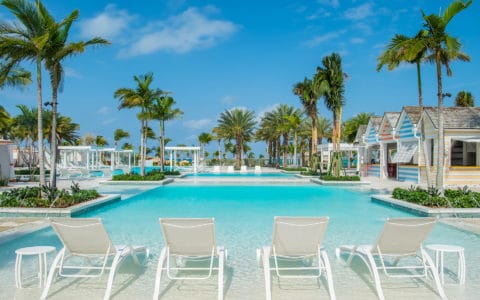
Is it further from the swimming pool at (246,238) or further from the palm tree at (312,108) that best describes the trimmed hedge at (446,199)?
the palm tree at (312,108)

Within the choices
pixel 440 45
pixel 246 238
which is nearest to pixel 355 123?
pixel 440 45

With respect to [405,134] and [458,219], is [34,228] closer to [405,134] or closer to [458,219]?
[458,219]

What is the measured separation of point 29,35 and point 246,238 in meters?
8.27

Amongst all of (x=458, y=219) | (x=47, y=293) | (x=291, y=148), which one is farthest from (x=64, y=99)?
(x=291, y=148)

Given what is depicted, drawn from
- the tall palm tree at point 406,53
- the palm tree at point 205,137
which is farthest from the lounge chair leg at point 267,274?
the palm tree at point 205,137

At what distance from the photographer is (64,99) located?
41.1 feet

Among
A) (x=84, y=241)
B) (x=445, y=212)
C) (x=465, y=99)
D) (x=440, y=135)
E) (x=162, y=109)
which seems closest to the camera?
(x=84, y=241)

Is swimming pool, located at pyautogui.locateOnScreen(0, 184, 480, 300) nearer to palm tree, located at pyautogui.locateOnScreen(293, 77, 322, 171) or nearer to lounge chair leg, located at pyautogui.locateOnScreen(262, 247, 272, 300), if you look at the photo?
lounge chair leg, located at pyautogui.locateOnScreen(262, 247, 272, 300)

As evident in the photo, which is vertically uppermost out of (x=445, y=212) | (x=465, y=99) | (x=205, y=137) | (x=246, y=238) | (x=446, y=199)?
(x=465, y=99)

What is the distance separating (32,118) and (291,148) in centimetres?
3434

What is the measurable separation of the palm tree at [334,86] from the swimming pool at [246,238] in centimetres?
569

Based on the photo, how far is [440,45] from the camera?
11.6 meters

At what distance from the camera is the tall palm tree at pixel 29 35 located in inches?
394

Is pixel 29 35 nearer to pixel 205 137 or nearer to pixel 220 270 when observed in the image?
pixel 220 270
